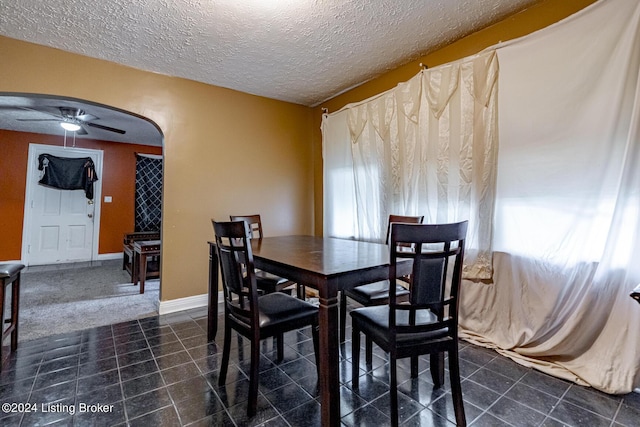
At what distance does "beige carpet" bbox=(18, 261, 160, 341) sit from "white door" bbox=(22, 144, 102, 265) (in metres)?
0.53

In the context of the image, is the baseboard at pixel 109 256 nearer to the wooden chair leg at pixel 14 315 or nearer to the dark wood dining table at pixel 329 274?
the wooden chair leg at pixel 14 315

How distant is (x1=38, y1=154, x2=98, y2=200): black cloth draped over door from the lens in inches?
202

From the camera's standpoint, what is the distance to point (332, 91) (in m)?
3.62

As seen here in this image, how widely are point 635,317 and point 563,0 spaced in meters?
2.02

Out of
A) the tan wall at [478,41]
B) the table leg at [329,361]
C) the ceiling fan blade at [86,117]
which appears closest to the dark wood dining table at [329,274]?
the table leg at [329,361]

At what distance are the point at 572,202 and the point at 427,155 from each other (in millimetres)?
1097

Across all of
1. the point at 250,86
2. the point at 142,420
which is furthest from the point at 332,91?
the point at 142,420

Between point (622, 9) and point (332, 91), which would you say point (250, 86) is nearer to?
point (332, 91)

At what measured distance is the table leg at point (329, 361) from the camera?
49.6 inches

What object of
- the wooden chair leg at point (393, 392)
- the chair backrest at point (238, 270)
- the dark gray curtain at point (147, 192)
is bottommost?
the wooden chair leg at point (393, 392)

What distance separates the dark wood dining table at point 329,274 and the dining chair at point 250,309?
154mm

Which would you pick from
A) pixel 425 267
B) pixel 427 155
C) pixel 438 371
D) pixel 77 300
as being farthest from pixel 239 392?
pixel 77 300

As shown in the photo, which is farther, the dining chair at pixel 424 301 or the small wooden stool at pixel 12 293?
the small wooden stool at pixel 12 293

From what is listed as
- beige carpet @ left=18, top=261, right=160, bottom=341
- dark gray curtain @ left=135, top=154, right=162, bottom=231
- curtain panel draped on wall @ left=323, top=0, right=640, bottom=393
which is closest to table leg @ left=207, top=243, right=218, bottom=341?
beige carpet @ left=18, top=261, right=160, bottom=341
